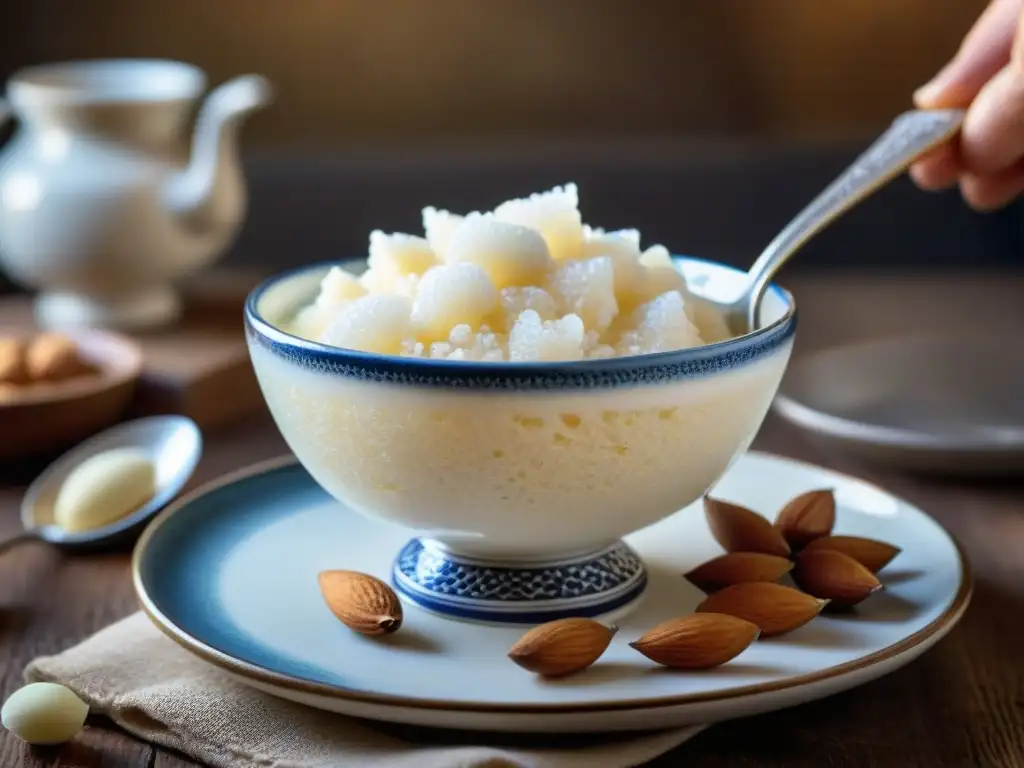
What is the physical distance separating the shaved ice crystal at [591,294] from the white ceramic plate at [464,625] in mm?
188

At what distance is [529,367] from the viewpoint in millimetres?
755

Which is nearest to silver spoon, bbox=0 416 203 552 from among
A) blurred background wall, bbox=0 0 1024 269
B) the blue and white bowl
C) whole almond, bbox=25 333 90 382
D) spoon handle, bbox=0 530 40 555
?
spoon handle, bbox=0 530 40 555

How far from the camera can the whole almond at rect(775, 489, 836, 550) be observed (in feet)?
3.14

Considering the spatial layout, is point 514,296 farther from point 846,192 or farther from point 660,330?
point 846,192

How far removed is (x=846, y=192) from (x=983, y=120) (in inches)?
7.4

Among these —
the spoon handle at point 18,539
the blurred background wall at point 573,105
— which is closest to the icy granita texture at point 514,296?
the spoon handle at point 18,539

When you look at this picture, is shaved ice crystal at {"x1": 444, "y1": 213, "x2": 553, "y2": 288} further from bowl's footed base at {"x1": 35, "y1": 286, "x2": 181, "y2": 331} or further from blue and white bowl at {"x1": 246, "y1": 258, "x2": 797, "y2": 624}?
bowl's footed base at {"x1": 35, "y1": 286, "x2": 181, "y2": 331}

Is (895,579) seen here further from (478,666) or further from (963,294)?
(963,294)

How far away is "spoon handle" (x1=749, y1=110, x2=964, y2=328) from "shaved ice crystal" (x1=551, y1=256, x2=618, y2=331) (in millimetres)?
148

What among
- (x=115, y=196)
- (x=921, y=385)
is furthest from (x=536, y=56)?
(x=921, y=385)

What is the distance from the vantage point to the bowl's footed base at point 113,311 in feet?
5.56

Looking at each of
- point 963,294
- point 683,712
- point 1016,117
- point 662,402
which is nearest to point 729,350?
point 662,402

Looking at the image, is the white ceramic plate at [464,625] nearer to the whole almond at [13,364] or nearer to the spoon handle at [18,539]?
the spoon handle at [18,539]

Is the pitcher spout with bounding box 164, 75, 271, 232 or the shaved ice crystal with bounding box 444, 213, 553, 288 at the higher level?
the shaved ice crystal with bounding box 444, 213, 553, 288
